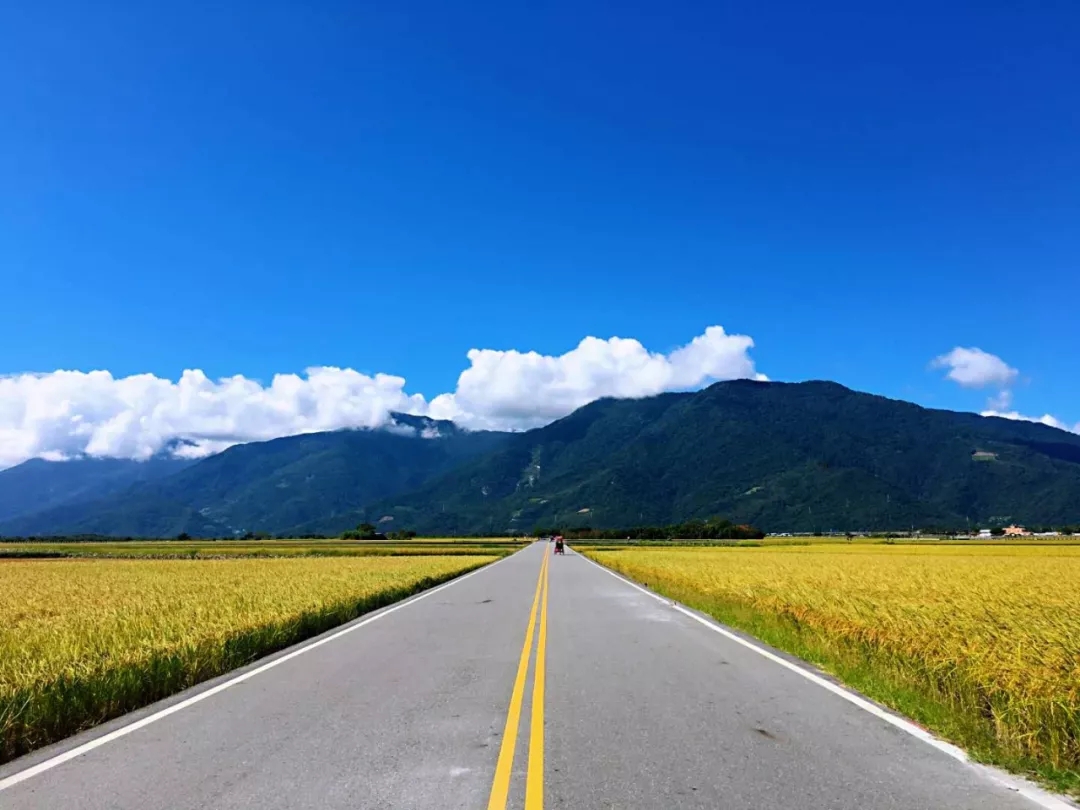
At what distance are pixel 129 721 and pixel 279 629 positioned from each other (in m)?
5.95

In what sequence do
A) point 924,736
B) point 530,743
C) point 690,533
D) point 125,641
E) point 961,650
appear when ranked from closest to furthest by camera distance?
point 530,743 → point 924,736 → point 961,650 → point 125,641 → point 690,533

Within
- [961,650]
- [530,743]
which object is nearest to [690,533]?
[961,650]

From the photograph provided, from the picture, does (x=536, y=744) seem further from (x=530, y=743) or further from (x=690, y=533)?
(x=690, y=533)

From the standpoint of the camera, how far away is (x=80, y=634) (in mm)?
11375

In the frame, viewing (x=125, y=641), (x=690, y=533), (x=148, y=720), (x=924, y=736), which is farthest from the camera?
(x=690, y=533)

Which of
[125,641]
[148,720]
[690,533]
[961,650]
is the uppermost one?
[961,650]

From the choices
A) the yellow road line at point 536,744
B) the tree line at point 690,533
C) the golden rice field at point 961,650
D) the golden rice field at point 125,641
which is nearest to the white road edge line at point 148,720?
the golden rice field at point 125,641

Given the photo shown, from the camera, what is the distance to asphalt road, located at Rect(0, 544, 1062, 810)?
5.20 metres

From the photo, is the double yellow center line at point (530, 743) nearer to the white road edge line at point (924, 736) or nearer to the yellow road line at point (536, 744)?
the yellow road line at point (536, 744)

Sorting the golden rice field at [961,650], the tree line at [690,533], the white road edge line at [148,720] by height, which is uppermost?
the golden rice field at [961,650]

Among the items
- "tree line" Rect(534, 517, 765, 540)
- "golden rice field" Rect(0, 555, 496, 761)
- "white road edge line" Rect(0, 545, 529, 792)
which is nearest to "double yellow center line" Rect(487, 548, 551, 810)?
"white road edge line" Rect(0, 545, 529, 792)

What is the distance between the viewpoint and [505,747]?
6438 millimetres

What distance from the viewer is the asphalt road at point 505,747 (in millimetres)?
5199

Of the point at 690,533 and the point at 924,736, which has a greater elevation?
the point at 924,736
